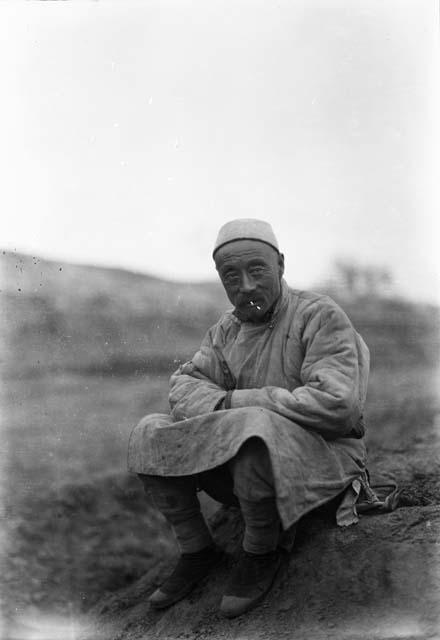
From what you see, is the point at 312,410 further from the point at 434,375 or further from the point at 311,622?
the point at 434,375

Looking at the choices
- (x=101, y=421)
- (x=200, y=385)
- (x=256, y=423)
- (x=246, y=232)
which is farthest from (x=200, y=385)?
(x=101, y=421)

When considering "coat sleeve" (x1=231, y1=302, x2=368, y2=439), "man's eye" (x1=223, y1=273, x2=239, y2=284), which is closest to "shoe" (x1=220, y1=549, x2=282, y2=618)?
"coat sleeve" (x1=231, y1=302, x2=368, y2=439)

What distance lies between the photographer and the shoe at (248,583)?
4.48 m

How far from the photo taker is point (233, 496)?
4.85 m

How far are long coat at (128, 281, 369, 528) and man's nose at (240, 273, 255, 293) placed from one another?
228 mm

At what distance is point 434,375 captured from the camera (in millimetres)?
5930

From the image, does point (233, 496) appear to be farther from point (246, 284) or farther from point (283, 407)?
point (246, 284)

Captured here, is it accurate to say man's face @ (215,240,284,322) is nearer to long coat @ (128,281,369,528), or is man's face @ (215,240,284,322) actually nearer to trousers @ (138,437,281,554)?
long coat @ (128,281,369,528)

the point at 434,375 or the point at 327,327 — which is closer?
the point at 327,327

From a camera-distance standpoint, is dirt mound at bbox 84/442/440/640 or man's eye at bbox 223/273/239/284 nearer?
dirt mound at bbox 84/442/440/640

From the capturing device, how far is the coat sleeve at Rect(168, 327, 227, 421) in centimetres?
472

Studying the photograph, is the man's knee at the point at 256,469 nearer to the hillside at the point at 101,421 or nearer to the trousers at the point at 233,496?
the trousers at the point at 233,496

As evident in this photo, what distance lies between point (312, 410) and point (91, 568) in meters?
2.02

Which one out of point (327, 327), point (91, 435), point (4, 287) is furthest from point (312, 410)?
point (4, 287)
